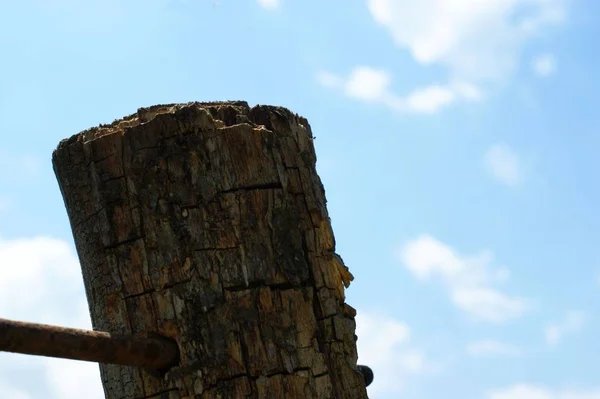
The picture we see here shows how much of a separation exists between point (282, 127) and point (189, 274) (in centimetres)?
52

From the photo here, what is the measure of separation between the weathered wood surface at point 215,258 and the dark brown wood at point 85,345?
0.05 metres

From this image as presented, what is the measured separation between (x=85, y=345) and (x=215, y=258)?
401 millimetres

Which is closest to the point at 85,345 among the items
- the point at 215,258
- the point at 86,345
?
the point at 86,345

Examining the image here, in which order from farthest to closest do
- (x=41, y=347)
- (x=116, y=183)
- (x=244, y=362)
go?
(x=116, y=183) < (x=244, y=362) < (x=41, y=347)

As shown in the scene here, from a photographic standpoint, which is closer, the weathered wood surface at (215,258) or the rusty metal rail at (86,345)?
the rusty metal rail at (86,345)

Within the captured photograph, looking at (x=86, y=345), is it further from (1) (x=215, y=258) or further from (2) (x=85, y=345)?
(1) (x=215, y=258)

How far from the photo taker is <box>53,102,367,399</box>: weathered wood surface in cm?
234

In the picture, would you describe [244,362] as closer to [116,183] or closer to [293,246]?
[293,246]

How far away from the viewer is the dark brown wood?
80.3 inches

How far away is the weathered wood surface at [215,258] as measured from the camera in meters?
2.34

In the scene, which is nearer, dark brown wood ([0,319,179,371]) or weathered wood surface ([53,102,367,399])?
dark brown wood ([0,319,179,371])

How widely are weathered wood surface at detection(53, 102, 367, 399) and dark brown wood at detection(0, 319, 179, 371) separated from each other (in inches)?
2.1

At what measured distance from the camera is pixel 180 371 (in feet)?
7.75

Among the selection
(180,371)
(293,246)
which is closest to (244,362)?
(180,371)
